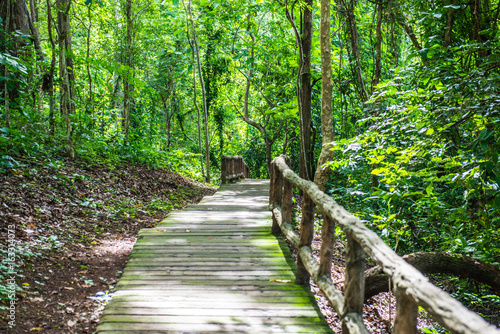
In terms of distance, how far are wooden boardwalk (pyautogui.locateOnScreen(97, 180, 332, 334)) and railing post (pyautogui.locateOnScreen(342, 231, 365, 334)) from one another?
0.55m

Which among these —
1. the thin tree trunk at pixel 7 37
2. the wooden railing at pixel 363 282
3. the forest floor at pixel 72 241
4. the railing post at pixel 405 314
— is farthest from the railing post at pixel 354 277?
the thin tree trunk at pixel 7 37

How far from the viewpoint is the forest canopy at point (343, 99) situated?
3.73 m

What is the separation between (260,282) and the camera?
145 inches

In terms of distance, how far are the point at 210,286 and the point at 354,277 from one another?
1.75 meters

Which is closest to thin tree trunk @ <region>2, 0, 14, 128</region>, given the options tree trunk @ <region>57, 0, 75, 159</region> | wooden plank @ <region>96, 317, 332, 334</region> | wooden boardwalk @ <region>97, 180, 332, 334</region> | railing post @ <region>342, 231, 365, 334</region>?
tree trunk @ <region>57, 0, 75, 159</region>

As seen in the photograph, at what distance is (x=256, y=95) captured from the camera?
743 inches

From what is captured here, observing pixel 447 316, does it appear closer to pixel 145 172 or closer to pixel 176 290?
pixel 176 290

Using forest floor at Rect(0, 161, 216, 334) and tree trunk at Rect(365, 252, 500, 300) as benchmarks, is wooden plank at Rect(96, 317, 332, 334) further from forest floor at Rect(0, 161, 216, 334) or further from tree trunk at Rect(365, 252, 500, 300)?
tree trunk at Rect(365, 252, 500, 300)

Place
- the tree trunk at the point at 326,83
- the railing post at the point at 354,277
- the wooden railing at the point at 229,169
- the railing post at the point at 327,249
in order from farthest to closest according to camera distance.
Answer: the wooden railing at the point at 229,169 → the tree trunk at the point at 326,83 → the railing post at the point at 327,249 → the railing post at the point at 354,277

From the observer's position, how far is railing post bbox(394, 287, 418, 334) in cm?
173

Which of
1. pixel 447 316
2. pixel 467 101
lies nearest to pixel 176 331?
pixel 447 316

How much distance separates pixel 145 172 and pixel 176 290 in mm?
7132

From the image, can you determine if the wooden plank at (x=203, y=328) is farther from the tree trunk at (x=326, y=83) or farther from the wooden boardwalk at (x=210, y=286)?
the tree trunk at (x=326, y=83)

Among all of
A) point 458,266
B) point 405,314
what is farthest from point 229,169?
point 405,314
